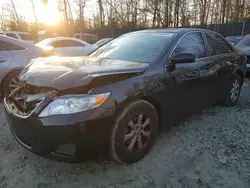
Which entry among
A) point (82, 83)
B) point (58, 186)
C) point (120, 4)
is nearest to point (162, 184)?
point (58, 186)

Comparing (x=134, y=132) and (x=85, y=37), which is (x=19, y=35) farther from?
(x=134, y=132)

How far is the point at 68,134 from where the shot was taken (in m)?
1.83

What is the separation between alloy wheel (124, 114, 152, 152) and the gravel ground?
208mm

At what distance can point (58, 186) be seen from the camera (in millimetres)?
2021

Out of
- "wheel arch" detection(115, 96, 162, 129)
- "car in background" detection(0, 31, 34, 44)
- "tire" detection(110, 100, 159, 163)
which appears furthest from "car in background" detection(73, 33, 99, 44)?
"tire" detection(110, 100, 159, 163)

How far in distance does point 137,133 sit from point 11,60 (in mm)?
3659

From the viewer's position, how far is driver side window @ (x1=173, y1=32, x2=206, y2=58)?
9.65ft

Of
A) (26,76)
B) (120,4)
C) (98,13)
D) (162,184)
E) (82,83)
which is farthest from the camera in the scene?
(98,13)

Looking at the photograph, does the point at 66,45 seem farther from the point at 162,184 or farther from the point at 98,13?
the point at 98,13

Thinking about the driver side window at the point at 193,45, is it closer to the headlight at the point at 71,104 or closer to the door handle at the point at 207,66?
the door handle at the point at 207,66

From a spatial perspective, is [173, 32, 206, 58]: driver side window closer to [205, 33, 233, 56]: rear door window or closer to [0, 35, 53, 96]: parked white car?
[205, 33, 233, 56]: rear door window

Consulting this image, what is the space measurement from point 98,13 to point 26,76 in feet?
98.7

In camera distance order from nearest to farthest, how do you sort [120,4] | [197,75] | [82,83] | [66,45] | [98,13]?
[82,83], [197,75], [66,45], [120,4], [98,13]

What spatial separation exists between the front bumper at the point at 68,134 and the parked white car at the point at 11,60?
2959mm
